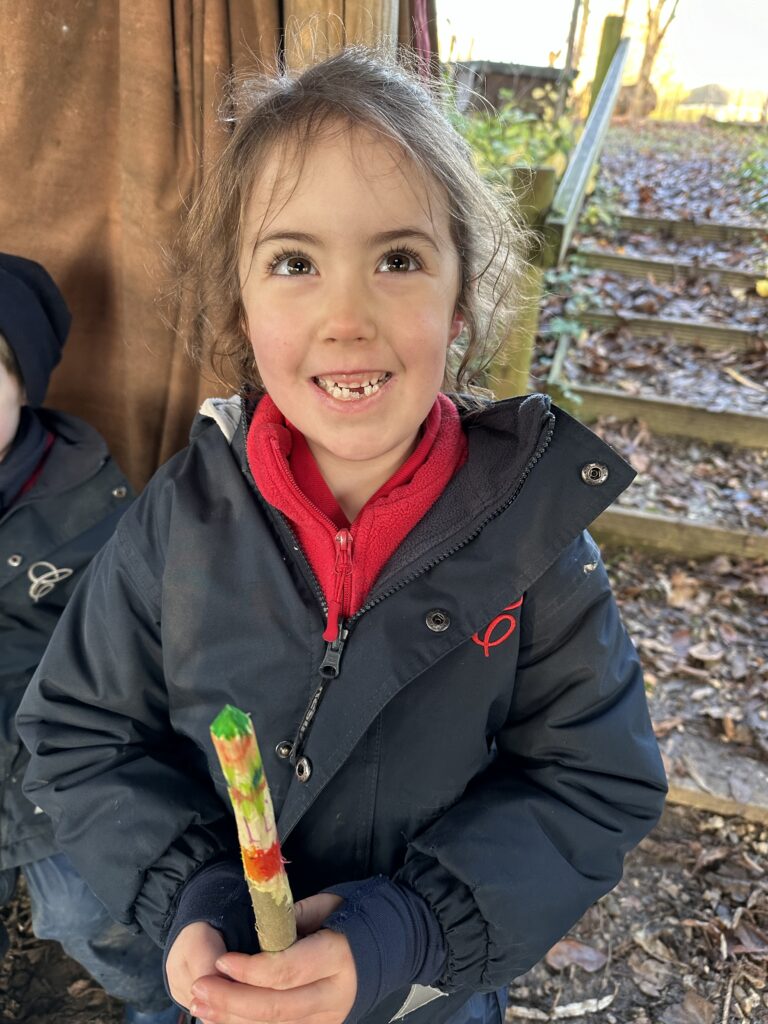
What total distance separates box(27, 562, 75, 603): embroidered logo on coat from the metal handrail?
203 centimetres

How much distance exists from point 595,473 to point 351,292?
0.55 meters

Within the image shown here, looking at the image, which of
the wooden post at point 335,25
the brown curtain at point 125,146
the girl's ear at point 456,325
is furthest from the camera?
the brown curtain at point 125,146

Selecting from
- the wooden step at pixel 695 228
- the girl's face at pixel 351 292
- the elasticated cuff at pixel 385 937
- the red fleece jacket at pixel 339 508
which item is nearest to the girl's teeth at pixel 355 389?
the girl's face at pixel 351 292

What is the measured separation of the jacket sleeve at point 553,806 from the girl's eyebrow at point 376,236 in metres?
0.65

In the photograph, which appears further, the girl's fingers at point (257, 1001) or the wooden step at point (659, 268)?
the wooden step at point (659, 268)

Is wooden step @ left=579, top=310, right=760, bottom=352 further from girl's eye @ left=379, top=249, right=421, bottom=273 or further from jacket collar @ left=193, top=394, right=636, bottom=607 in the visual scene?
girl's eye @ left=379, top=249, right=421, bottom=273

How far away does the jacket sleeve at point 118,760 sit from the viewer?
4.72 feet

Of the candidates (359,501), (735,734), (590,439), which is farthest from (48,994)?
(735,734)

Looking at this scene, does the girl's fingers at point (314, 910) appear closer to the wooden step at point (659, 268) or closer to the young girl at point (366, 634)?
the young girl at point (366, 634)

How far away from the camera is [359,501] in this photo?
159cm

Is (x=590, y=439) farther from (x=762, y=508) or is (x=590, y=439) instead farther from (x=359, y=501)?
(x=762, y=508)

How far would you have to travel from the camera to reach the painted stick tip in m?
0.76

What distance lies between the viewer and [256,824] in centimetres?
85

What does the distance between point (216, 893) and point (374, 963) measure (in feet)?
1.08
